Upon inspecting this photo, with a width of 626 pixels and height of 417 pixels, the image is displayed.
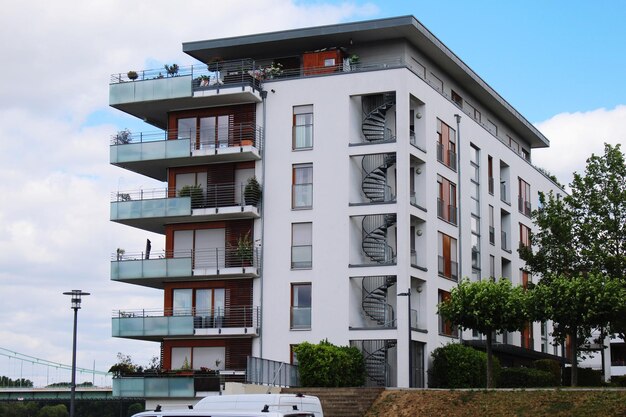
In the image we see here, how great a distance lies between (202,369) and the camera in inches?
1932

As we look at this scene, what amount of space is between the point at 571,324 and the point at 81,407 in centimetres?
4238

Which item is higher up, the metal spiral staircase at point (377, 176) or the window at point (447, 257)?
the metal spiral staircase at point (377, 176)

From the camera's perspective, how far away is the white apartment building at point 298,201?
50188 millimetres

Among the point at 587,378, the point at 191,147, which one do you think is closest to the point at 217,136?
the point at 191,147

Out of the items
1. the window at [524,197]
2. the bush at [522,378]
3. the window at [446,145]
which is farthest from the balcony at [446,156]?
the window at [524,197]

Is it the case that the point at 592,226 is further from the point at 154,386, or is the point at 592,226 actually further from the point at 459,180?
the point at 154,386

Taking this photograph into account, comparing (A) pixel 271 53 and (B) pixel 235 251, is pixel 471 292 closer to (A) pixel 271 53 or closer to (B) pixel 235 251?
(B) pixel 235 251

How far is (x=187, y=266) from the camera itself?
170 ft

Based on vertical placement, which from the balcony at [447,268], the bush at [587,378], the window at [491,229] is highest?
the window at [491,229]

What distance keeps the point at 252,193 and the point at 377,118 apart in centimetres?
675

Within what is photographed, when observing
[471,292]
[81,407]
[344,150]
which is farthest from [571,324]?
[81,407]

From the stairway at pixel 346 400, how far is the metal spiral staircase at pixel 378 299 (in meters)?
5.73

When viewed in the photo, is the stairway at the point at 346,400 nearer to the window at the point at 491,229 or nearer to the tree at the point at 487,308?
the tree at the point at 487,308

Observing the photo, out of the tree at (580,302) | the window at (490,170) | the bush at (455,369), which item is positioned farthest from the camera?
the window at (490,170)
